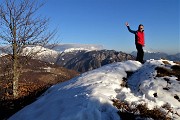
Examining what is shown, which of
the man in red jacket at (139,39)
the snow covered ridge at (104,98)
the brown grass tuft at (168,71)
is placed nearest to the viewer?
the snow covered ridge at (104,98)

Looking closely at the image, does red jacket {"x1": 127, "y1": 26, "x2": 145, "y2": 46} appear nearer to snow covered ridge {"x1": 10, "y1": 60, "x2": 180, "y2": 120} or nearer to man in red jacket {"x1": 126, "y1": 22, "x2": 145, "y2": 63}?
man in red jacket {"x1": 126, "y1": 22, "x2": 145, "y2": 63}

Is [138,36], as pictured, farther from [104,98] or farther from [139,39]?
[104,98]

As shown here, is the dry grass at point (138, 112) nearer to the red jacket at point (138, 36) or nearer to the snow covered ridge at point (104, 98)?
the snow covered ridge at point (104, 98)

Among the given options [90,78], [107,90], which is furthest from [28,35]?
[107,90]

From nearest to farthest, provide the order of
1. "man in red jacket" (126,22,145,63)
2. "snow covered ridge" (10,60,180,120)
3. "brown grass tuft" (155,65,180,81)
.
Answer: "snow covered ridge" (10,60,180,120) < "brown grass tuft" (155,65,180,81) < "man in red jacket" (126,22,145,63)

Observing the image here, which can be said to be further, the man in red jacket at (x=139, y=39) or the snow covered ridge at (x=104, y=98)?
the man in red jacket at (x=139, y=39)

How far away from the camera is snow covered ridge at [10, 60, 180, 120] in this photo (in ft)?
32.7

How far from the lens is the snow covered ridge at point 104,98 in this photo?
9953 millimetres

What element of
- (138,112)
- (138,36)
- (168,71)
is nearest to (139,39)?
(138,36)

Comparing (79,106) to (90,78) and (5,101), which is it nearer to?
(90,78)

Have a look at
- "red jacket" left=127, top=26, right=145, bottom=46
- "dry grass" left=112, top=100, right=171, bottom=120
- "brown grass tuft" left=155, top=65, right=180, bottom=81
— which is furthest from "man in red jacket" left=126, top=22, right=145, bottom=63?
"dry grass" left=112, top=100, right=171, bottom=120

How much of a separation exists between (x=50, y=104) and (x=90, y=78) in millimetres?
3950

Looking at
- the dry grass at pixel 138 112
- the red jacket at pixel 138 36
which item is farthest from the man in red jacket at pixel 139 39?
the dry grass at pixel 138 112

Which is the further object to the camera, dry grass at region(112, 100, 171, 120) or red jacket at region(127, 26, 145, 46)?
red jacket at region(127, 26, 145, 46)
